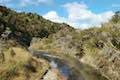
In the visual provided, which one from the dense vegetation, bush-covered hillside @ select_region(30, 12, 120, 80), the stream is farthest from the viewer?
bush-covered hillside @ select_region(30, 12, 120, 80)

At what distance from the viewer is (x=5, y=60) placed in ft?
144

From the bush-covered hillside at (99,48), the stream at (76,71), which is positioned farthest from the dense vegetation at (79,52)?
the stream at (76,71)

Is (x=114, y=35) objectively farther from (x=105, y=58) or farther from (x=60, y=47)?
(x=60, y=47)

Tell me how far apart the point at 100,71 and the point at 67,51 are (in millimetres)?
45587

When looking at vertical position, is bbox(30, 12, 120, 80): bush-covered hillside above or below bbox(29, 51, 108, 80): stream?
above

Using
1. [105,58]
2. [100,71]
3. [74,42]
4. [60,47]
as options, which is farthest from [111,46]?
[60,47]

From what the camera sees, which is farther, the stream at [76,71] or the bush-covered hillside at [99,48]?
the bush-covered hillside at [99,48]

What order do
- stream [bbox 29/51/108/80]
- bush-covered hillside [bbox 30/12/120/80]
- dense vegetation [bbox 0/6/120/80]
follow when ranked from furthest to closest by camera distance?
1. bush-covered hillside [bbox 30/12/120/80]
2. stream [bbox 29/51/108/80]
3. dense vegetation [bbox 0/6/120/80]

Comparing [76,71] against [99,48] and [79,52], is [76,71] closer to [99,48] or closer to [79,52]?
[99,48]

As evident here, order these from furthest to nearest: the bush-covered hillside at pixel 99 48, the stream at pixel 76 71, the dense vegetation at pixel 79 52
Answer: the bush-covered hillside at pixel 99 48, the stream at pixel 76 71, the dense vegetation at pixel 79 52

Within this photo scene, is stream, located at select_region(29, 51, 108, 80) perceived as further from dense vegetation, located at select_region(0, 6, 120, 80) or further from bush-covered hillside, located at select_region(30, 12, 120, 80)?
Answer: bush-covered hillside, located at select_region(30, 12, 120, 80)

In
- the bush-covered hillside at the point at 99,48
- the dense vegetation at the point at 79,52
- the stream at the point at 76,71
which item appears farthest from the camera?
the bush-covered hillside at the point at 99,48

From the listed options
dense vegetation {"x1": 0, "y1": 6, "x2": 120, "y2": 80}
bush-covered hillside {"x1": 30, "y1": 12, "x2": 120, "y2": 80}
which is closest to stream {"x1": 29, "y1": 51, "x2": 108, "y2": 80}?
dense vegetation {"x1": 0, "y1": 6, "x2": 120, "y2": 80}

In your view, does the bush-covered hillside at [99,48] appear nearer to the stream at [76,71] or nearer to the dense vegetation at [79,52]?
the dense vegetation at [79,52]
